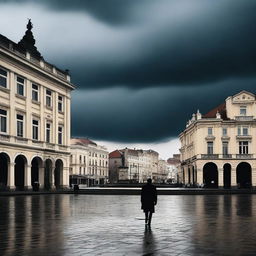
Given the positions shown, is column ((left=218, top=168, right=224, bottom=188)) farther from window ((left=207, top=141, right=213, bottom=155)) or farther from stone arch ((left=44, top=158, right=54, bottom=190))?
stone arch ((left=44, top=158, right=54, bottom=190))

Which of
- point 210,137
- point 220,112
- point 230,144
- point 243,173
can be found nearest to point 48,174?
point 210,137

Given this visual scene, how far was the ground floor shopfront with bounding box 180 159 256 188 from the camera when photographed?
86312 millimetres

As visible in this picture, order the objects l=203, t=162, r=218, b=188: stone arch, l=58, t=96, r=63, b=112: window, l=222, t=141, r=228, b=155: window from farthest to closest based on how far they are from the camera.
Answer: l=203, t=162, r=218, b=188: stone arch
l=222, t=141, r=228, b=155: window
l=58, t=96, r=63, b=112: window

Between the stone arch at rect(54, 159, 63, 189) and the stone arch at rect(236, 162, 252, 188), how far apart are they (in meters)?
39.6

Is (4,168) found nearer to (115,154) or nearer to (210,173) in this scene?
(210,173)

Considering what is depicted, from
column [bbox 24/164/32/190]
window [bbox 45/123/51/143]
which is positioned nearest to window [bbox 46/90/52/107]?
window [bbox 45/123/51/143]

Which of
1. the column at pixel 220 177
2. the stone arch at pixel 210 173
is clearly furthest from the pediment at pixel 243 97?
the column at pixel 220 177

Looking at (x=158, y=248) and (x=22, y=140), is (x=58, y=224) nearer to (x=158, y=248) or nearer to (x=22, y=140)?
(x=158, y=248)

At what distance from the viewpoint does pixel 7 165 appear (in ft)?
156

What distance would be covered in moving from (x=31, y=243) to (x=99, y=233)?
Result: 237 centimetres

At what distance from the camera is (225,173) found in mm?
89438

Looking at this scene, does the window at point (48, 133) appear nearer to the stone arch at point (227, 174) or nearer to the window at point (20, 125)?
the window at point (20, 125)

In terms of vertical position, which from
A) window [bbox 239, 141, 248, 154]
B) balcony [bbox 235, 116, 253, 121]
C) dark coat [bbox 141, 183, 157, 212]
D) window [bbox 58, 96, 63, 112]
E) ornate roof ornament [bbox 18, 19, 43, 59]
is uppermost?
ornate roof ornament [bbox 18, 19, 43, 59]

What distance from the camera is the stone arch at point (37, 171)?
54.3 m
